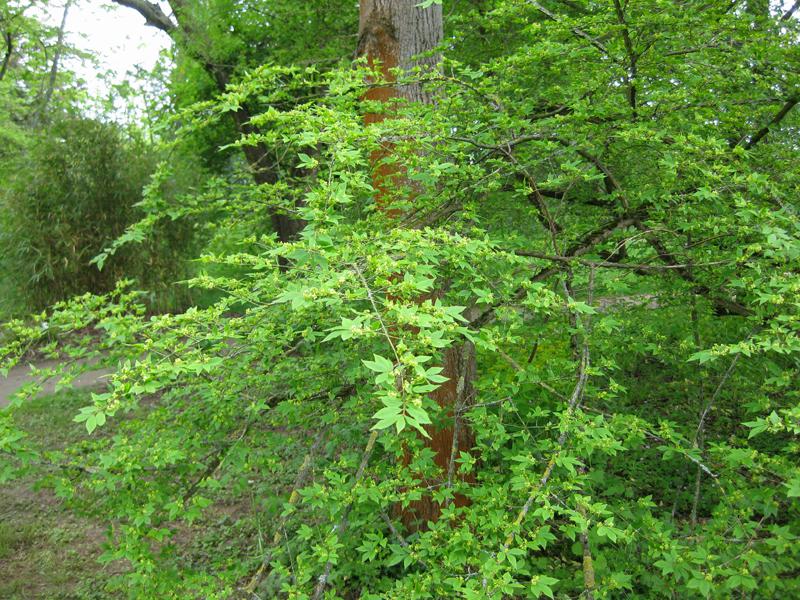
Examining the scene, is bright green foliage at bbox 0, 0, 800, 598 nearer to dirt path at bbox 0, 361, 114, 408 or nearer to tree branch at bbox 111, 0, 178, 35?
tree branch at bbox 111, 0, 178, 35

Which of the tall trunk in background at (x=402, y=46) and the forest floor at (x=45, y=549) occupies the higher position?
the tall trunk in background at (x=402, y=46)

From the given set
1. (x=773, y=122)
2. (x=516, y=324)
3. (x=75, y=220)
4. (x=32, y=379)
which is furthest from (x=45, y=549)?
(x=75, y=220)

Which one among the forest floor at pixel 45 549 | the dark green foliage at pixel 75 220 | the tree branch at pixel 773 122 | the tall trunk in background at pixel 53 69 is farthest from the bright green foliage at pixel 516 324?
the tall trunk in background at pixel 53 69

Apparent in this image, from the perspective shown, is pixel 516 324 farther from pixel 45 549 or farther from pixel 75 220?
pixel 75 220

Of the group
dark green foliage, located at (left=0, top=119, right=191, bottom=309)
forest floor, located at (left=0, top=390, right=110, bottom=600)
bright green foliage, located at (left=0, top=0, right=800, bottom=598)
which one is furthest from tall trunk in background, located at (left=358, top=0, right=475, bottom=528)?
dark green foliage, located at (left=0, top=119, right=191, bottom=309)

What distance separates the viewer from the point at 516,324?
89.0 inches

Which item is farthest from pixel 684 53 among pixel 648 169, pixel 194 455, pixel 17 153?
pixel 17 153

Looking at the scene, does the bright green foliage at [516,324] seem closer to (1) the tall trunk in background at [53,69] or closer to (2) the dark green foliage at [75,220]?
(2) the dark green foliage at [75,220]

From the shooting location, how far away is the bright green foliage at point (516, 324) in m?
2.11

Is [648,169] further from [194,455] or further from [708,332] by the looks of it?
[194,455]

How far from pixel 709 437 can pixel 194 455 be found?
125 inches

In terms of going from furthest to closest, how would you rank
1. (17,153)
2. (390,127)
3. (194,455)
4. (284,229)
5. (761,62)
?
(17,153) < (284,229) < (761,62) < (194,455) < (390,127)

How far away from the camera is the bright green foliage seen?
6.91 feet

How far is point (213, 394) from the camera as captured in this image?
268 cm
